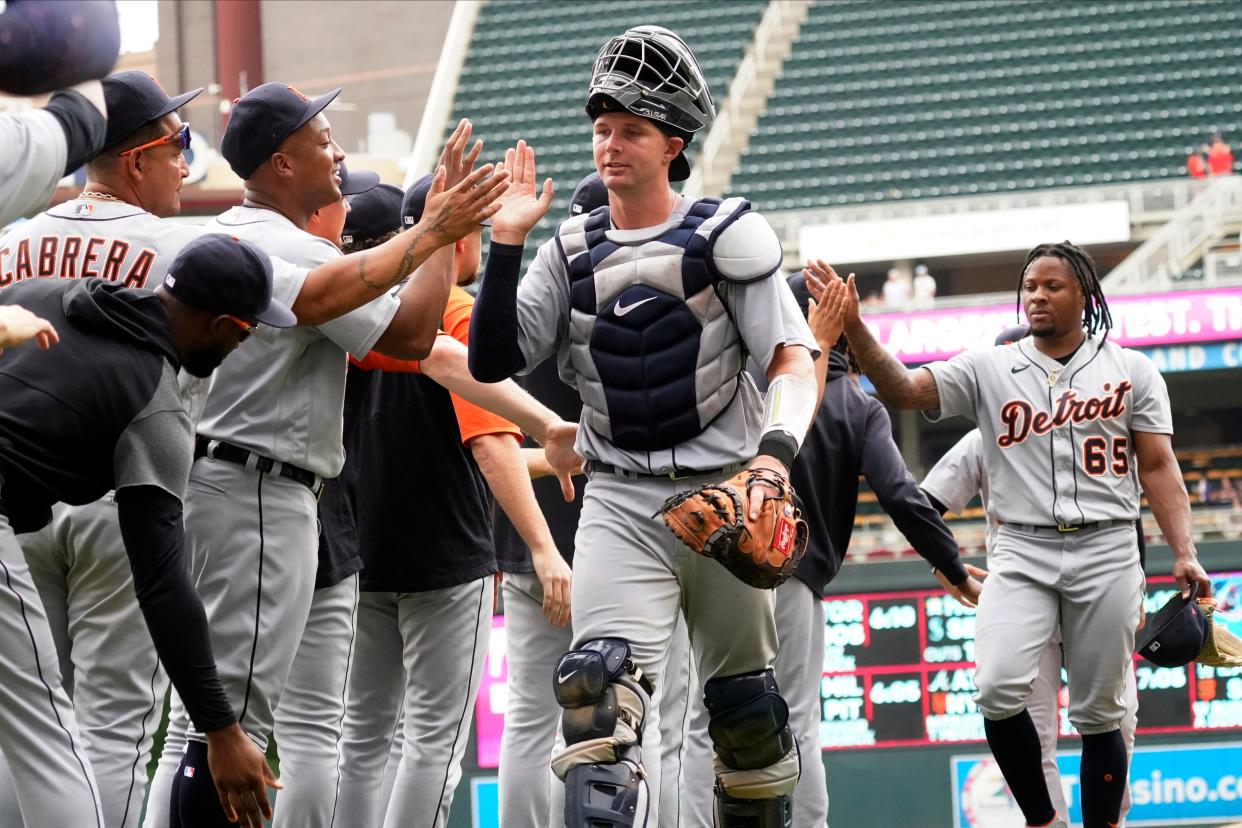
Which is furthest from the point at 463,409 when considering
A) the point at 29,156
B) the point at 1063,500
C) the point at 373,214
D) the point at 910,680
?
the point at 910,680

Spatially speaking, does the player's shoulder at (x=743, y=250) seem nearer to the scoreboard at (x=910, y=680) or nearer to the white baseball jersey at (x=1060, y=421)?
the white baseball jersey at (x=1060, y=421)

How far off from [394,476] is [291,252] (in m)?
1.05

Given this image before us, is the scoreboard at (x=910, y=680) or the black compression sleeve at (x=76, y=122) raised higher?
the black compression sleeve at (x=76, y=122)

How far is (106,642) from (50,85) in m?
1.50

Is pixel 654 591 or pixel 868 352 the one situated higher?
pixel 868 352

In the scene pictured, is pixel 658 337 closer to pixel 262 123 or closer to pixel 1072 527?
pixel 262 123

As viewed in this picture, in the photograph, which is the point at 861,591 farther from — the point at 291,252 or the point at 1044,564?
the point at 291,252

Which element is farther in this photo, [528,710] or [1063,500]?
[1063,500]

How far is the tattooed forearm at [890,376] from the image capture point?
199 inches

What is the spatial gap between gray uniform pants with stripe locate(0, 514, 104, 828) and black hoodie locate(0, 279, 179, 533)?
14 cm

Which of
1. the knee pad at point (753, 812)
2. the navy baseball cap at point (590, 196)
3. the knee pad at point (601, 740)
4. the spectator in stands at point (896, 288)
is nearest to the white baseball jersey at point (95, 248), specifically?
the knee pad at point (601, 740)

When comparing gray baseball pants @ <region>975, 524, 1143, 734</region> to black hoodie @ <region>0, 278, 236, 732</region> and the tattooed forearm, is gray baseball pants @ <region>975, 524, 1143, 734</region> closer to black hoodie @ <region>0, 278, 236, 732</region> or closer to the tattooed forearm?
the tattooed forearm

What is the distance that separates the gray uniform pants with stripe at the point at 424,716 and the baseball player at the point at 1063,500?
164cm

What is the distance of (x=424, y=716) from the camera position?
14.6ft
